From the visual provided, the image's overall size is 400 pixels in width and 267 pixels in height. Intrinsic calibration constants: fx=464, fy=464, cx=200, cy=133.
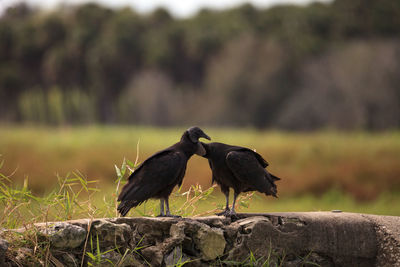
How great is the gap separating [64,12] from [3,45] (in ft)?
17.5

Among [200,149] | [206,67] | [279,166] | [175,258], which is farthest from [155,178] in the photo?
[206,67]

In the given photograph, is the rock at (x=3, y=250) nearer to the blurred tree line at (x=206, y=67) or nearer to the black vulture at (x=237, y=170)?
the black vulture at (x=237, y=170)

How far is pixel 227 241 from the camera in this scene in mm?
3291

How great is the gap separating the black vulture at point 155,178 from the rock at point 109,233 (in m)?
0.17

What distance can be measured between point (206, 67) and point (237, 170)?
28377 millimetres

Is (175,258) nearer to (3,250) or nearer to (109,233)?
(109,233)

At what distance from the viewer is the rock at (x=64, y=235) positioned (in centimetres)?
291

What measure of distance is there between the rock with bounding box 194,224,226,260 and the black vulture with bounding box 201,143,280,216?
0.29 m

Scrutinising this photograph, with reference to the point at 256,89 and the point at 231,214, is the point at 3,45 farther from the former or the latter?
the point at 231,214

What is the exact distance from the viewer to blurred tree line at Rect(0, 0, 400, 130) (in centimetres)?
2266

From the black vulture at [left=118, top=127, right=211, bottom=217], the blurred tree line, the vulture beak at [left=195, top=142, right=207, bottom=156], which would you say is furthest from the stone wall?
the blurred tree line

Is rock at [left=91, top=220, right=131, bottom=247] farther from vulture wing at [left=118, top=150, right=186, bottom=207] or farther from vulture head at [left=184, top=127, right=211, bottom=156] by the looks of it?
vulture head at [left=184, top=127, right=211, bottom=156]

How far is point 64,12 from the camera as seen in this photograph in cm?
3216

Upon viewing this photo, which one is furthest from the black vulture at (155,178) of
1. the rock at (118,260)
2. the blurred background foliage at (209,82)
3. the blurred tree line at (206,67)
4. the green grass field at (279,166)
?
the blurred tree line at (206,67)
